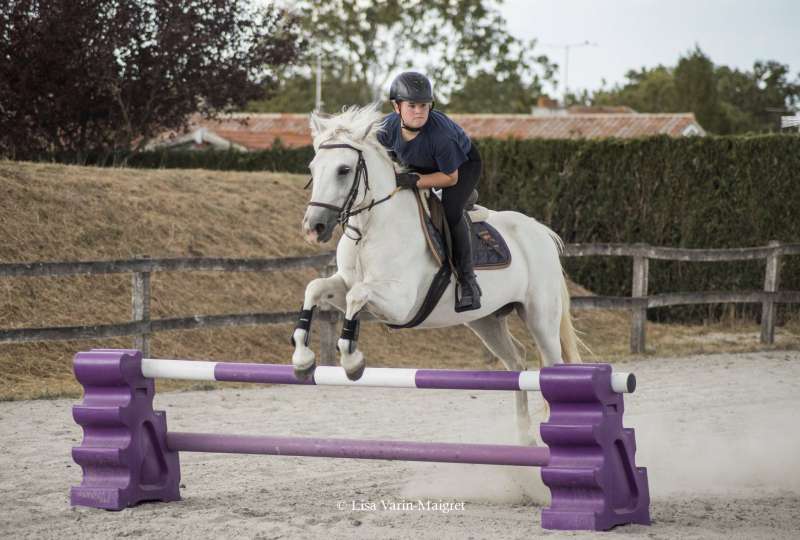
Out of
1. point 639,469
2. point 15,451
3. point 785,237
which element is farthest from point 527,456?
point 785,237

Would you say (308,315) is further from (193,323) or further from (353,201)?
(193,323)

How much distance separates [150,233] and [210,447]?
7.80m

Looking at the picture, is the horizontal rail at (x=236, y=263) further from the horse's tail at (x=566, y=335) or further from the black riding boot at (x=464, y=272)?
the black riding boot at (x=464, y=272)

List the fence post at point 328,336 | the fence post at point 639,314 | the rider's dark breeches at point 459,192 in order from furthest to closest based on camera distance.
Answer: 1. the fence post at point 639,314
2. the fence post at point 328,336
3. the rider's dark breeches at point 459,192

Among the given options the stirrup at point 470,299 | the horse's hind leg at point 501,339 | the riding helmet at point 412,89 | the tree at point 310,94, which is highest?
the tree at point 310,94

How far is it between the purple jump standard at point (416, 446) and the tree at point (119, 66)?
1122cm

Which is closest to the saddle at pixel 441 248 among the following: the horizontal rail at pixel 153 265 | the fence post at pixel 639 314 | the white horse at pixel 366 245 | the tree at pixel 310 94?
the white horse at pixel 366 245

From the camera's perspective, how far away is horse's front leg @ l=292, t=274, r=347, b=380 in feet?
17.5

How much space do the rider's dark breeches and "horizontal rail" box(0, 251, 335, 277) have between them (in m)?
4.75

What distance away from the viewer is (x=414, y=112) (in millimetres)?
5961

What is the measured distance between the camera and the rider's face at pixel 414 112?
5930 mm

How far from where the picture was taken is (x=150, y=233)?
13.3m

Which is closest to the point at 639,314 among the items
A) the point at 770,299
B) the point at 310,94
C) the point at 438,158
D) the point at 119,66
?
the point at 770,299

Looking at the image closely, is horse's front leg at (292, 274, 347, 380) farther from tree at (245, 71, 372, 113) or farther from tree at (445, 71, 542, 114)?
tree at (445, 71, 542, 114)
